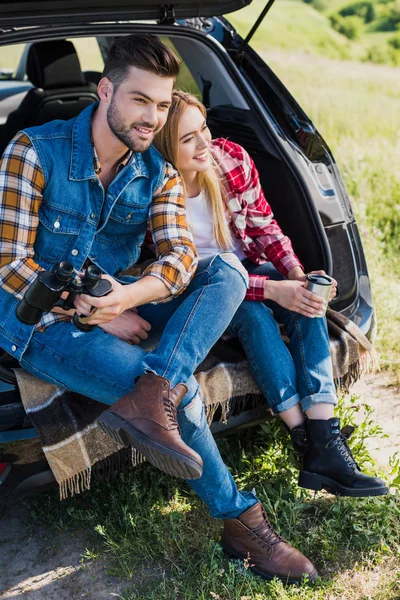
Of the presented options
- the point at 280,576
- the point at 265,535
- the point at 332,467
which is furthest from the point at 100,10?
the point at 280,576

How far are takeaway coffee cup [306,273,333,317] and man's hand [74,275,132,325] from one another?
584mm

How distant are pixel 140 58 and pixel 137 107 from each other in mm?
136

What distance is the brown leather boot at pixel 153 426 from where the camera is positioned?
6.98 feet

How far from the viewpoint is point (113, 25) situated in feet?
9.74

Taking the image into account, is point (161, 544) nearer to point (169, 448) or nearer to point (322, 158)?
point (169, 448)

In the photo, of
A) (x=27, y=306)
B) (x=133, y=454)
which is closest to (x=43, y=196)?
(x=27, y=306)

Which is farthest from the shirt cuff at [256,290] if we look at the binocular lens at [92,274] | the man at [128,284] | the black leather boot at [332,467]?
the binocular lens at [92,274]

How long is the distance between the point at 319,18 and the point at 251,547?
27.1 meters

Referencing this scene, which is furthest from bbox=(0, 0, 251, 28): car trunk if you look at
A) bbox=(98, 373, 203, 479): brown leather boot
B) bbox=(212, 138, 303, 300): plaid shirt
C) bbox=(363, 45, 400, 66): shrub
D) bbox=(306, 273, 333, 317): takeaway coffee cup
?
bbox=(363, 45, 400, 66): shrub

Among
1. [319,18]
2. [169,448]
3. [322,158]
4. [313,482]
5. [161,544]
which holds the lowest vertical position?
[319,18]

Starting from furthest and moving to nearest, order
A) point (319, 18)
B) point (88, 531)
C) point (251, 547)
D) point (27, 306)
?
1. point (319, 18)
2. point (88, 531)
3. point (251, 547)
4. point (27, 306)

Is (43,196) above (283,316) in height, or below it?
above

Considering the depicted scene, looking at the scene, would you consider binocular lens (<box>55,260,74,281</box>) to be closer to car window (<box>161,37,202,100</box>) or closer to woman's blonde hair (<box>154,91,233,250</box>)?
woman's blonde hair (<box>154,91,233,250</box>)

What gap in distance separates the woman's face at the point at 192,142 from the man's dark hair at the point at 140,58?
243mm
